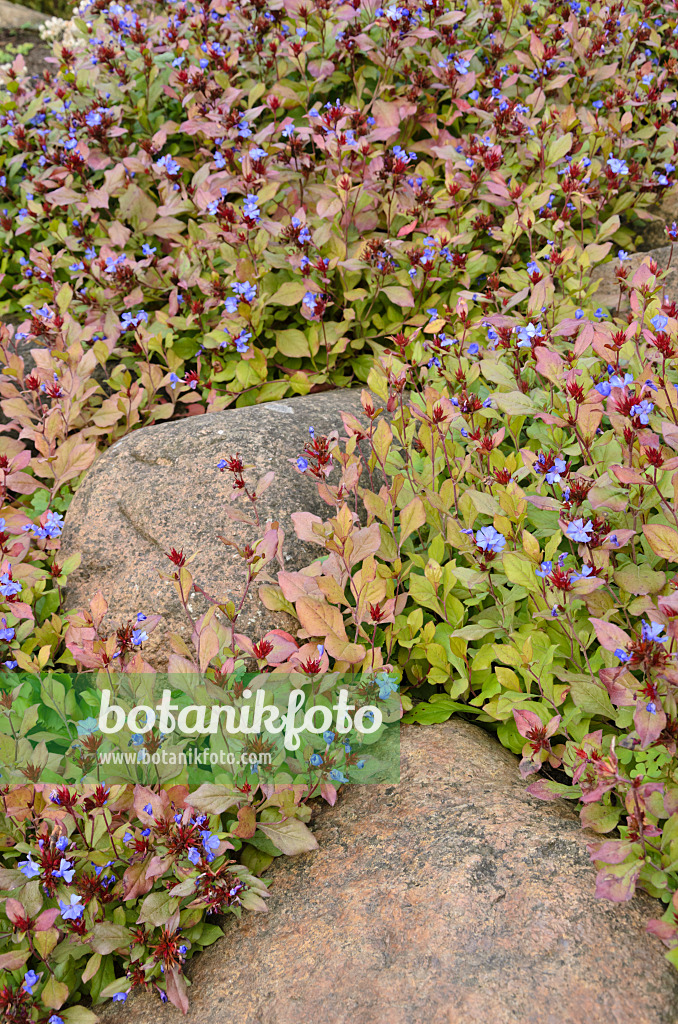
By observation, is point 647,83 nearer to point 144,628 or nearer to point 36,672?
point 144,628

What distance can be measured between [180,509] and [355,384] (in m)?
1.22

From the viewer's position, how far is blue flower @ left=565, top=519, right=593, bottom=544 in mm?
1807

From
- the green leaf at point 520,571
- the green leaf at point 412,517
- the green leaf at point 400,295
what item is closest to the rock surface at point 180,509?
the green leaf at point 412,517

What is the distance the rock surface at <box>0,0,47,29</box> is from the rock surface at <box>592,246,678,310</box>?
26.7ft

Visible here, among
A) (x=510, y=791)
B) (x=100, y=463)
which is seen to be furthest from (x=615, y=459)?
(x=100, y=463)

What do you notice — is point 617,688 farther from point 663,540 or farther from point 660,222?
point 660,222

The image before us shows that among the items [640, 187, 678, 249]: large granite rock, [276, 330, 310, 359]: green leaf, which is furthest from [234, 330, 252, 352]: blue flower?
[640, 187, 678, 249]: large granite rock

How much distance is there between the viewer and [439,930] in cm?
161

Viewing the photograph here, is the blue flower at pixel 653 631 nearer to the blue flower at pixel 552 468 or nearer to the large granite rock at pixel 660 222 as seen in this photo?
the blue flower at pixel 552 468

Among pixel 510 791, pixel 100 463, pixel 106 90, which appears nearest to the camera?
pixel 510 791

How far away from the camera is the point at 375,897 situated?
5.65 ft

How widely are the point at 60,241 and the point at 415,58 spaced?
2016mm

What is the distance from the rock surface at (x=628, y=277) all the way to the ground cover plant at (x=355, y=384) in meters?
0.17

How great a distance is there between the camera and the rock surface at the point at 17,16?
8.58 metres
